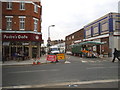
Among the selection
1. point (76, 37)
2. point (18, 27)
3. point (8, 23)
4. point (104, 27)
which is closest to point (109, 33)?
point (104, 27)

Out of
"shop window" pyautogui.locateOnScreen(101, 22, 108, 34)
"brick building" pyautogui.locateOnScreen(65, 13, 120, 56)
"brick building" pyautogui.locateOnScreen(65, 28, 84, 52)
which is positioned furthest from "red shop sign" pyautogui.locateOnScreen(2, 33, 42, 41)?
"brick building" pyautogui.locateOnScreen(65, 28, 84, 52)

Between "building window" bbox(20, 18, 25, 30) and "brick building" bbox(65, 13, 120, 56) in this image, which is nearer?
"building window" bbox(20, 18, 25, 30)

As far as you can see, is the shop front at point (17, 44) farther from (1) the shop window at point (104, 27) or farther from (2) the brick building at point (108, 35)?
(1) the shop window at point (104, 27)

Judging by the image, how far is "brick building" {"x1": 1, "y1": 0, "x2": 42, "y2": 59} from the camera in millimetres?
24359

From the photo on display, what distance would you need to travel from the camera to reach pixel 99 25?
3888 centimetres

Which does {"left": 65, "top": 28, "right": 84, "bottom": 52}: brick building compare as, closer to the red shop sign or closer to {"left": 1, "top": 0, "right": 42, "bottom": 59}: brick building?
{"left": 1, "top": 0, "right": 42, "bottom": 59}: brick building

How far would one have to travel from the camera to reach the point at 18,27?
24.7m

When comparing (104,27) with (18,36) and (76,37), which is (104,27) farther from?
(76,37)

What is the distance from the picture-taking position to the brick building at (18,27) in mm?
24359

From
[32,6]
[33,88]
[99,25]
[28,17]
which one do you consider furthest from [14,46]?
[99,25]

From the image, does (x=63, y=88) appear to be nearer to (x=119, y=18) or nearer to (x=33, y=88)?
(x=33, y=88)

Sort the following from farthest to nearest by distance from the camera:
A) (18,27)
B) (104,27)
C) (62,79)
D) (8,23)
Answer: (104,27) → (8,23) → (18,27) → (62,79)

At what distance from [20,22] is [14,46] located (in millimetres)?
4402

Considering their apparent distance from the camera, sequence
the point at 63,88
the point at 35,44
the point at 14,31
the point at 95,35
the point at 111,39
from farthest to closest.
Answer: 1. the point at 95,35
2. the point at 111,39
3. the point at 35,44
4. the point at 14,31
5. the point at 63,88
